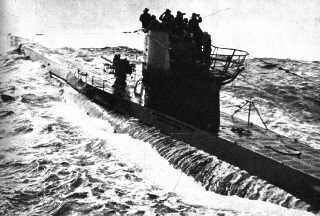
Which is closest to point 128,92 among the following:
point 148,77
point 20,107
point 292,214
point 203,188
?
point 148,77

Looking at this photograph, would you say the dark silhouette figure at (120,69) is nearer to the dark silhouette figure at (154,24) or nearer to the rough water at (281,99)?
the dark silhouette figure at (154,24)

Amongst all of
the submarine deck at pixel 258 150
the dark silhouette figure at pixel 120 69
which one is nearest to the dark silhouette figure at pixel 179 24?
the submarine deck at pixel 258 150

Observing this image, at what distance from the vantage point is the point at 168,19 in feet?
49.3

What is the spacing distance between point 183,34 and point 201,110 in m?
3.18

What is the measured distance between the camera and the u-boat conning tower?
47.4ft

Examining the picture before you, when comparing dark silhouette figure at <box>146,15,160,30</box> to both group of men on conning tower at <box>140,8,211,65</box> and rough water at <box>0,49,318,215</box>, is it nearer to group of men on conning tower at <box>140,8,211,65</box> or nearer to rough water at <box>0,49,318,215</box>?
group of men on conning tower at <box>140,8,211,65</box>

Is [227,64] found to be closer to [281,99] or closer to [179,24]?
[179,24]

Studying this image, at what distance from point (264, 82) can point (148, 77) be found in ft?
69.9

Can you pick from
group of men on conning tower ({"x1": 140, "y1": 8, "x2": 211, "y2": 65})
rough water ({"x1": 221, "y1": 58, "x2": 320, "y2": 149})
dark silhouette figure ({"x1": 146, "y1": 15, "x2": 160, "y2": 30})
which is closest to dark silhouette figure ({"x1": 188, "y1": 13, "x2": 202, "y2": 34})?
group of men on conning tower ({"x1": 140, "y1": 8, "x2": 211, "y2": 65})

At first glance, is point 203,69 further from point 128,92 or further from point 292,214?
point 292,214

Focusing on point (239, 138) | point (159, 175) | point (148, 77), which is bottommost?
point (159, 175)

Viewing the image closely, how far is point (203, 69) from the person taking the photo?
1473 centimetres

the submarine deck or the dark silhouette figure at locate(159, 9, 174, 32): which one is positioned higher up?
the dark silhouette figure at locate(159, 9, 174, 32)

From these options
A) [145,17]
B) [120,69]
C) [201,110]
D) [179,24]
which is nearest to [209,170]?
[201,110]
